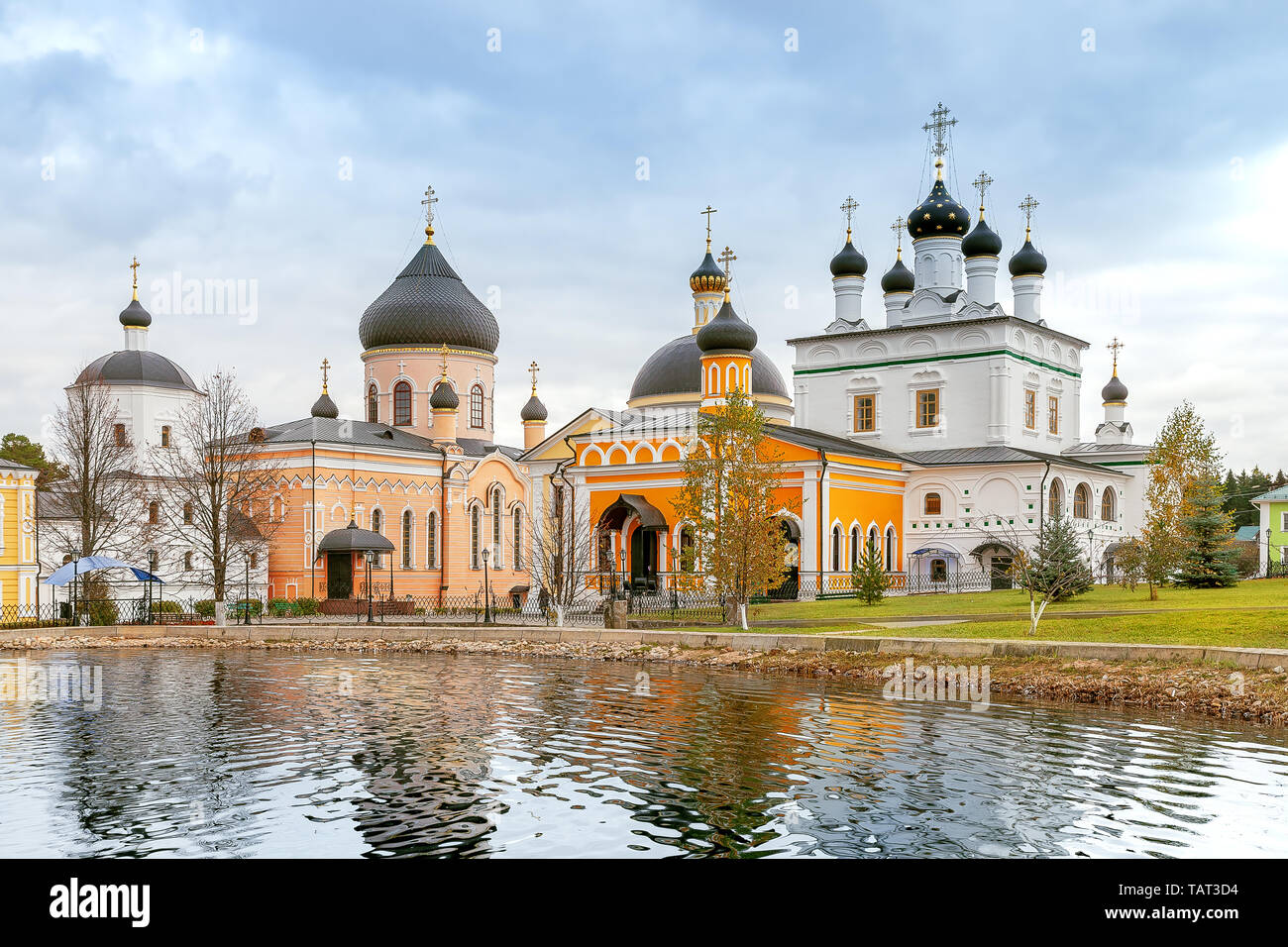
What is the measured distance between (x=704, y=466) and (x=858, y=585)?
7347mm

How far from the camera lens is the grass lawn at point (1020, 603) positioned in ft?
75.8

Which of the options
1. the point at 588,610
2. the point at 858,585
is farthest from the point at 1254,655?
the point at 588,610

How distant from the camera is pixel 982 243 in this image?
43.4 metres

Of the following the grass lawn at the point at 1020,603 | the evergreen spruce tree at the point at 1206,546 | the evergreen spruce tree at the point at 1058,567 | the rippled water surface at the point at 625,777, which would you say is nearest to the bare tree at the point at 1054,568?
the evergreen spruce tree at the point at 1058,567

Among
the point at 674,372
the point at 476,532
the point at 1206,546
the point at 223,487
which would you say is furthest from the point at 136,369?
the point at 1206,546

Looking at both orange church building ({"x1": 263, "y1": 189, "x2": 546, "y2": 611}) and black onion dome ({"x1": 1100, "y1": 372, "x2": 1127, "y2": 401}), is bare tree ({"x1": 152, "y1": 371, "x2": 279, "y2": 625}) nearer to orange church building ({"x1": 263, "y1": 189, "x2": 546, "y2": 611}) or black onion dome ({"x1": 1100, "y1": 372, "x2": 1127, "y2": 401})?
orange church building ({"x1": 263, "y1": 189, "x2": 546, "y2": 611})

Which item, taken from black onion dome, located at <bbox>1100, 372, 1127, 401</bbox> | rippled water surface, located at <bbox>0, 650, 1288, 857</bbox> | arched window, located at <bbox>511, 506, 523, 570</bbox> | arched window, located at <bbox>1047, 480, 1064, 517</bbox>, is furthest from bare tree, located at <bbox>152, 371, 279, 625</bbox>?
black onion dome, located at <bbox>1100, 372, 1127, 401</bbox>

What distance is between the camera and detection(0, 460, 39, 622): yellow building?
33.7m

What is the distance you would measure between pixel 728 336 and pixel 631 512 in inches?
262

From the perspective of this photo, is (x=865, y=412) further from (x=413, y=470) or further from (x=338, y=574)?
(x=338, y=574)

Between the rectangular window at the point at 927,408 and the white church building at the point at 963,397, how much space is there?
4 cm

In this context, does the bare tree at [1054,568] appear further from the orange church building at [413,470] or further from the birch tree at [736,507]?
the orange church building at [413,470]

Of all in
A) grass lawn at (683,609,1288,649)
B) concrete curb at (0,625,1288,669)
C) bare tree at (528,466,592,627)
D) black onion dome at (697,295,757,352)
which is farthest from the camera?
black onion dome at (697,295,757,352)

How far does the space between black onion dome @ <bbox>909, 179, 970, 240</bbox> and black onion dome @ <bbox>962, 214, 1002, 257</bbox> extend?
749 millimetres
